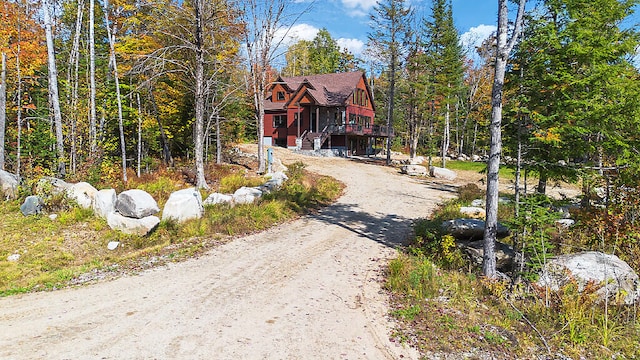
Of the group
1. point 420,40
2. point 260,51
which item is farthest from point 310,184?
point 420,40

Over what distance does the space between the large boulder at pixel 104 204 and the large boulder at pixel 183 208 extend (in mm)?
1418

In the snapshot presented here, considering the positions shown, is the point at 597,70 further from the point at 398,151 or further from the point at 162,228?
the point at 398,151

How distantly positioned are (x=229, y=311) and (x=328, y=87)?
32.7 metres

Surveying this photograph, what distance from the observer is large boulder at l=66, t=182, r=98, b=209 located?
9.73 meters

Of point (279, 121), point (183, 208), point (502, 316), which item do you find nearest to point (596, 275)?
point (502, 316)

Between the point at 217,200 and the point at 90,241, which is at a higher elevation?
the point at 217,200

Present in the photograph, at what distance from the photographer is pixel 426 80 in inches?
1021

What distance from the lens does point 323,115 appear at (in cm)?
3394

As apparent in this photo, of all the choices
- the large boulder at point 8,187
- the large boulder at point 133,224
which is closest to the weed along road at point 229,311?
the large boulder at point 133,224

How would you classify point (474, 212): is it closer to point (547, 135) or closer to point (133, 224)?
point (547, 135)

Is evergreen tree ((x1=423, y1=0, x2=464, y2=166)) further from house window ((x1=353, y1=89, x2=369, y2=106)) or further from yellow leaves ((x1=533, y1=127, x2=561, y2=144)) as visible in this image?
yellow leaves ((x1=533, y1=127, x2=561, y2=144))

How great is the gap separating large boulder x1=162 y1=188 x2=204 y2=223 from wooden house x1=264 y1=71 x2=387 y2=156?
2296cm

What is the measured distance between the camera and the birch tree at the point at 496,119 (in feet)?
19.3

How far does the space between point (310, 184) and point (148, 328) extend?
11.4m
